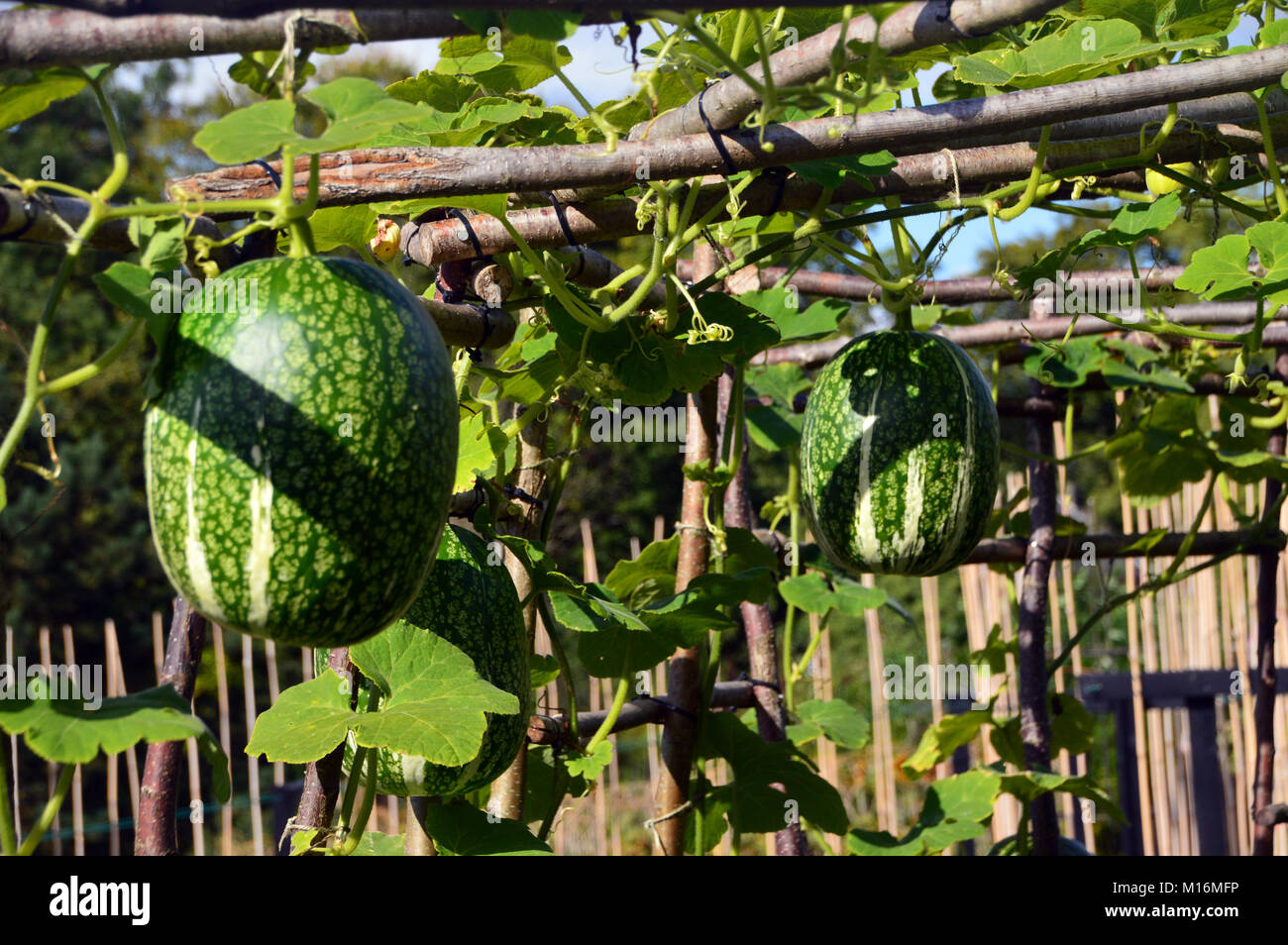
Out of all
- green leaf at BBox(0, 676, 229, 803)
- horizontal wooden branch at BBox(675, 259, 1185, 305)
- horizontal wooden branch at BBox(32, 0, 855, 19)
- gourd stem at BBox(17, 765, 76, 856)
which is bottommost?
gourd stem at BBox(17, 765, 76, 856)

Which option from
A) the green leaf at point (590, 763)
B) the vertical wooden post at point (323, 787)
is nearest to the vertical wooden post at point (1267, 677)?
the green leaf at point (590, 763)

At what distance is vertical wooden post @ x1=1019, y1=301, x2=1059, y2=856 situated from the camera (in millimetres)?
2553

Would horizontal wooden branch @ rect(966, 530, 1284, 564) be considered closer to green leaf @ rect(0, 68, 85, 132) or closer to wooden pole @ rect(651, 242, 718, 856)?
wooden pole @ rect(651, 242, 718, 856)

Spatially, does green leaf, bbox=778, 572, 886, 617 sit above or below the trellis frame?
below

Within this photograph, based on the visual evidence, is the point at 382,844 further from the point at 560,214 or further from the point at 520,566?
the point at 560,214

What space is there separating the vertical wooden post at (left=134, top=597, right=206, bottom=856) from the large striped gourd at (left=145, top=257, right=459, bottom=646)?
0.92 ft

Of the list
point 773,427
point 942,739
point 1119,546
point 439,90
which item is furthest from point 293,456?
point 942,739

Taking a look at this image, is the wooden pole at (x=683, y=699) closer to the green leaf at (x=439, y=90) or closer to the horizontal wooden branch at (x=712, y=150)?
the green leaf at (x=439, y=90)

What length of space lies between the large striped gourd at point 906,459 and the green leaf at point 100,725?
100cm

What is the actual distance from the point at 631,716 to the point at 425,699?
785 mm

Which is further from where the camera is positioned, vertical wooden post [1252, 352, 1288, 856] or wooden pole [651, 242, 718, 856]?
vertical wooden post [1252, 352, 1288, 856]

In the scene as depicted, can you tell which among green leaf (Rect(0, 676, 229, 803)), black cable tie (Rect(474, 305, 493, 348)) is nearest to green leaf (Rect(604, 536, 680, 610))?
black cable tie (Rect(474, 305, 493, 348))

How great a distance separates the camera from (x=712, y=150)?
110 cm
